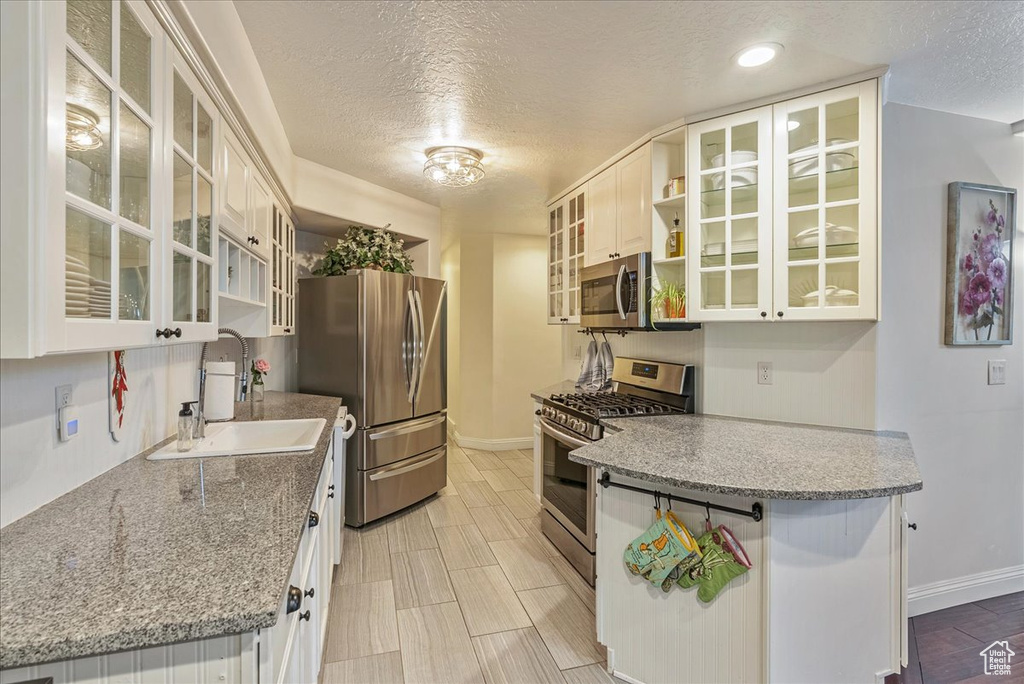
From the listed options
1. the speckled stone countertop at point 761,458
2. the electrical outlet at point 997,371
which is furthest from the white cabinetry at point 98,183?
the electrical outlet at point 997,371

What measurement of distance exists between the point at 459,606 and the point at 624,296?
1813 millimetres

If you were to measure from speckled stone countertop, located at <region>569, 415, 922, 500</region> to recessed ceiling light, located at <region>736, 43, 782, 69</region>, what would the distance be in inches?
60.0

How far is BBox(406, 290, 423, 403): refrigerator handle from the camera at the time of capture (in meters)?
3.43

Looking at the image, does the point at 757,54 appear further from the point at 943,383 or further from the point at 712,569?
the point at 712,569

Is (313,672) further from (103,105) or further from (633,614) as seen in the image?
(103,105)

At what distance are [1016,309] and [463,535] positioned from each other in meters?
3.26

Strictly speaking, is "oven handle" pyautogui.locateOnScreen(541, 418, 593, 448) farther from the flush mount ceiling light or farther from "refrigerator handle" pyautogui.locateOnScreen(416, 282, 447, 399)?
the flush mount ceiling light

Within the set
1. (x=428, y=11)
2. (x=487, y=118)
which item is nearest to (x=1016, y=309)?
(x=487, y=118)

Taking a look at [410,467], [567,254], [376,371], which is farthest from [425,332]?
[567,254]

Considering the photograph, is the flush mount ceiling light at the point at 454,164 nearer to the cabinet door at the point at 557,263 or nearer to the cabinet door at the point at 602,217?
the cabinet door at the point at 602,217

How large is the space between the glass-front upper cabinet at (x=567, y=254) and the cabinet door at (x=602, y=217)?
108 millimetres

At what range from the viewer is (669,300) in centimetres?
251

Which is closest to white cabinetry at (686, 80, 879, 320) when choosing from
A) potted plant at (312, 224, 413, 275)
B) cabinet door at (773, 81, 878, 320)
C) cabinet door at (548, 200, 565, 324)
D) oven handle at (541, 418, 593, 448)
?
cabinet door at (773, 81, 878, 320)

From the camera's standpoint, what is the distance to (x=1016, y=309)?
2.38 meters
